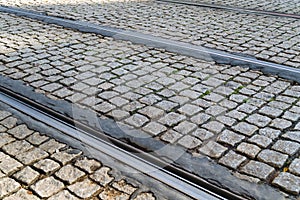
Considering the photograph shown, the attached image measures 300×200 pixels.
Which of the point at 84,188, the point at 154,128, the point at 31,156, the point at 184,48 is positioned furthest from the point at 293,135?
the point at 184,48

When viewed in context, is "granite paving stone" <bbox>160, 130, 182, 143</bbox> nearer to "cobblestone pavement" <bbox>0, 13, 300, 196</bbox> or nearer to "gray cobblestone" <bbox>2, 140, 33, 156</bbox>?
"cobblestone pavement" <bbox>0, 13, 300, 196</bbox>

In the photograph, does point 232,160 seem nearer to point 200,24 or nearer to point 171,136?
point 171,136

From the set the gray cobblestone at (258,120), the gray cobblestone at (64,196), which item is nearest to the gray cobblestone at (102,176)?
the gray cobblestone at (64,196)

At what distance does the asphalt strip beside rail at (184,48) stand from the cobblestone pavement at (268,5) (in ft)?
10.4

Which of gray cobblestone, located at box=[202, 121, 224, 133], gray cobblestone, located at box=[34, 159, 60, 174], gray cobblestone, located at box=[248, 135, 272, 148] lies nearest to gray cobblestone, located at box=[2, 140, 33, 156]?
gray cobblestone, located at box=[34, 159, 60, 174]

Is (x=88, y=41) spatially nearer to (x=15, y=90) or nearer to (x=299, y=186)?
(x=15, y=90)

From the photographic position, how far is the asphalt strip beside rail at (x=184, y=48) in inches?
195

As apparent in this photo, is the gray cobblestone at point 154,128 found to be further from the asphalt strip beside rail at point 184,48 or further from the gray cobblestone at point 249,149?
the asphalt strip beside rail at point 184,48

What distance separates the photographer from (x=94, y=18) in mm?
7996

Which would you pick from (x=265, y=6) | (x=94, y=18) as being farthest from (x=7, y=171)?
(x=265, y=6)

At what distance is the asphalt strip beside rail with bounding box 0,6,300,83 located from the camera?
4961 mm

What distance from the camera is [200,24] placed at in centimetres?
725

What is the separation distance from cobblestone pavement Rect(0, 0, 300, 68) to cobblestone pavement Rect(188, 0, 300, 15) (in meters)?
0.69

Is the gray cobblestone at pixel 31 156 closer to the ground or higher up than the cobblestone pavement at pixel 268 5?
closer to the ground
